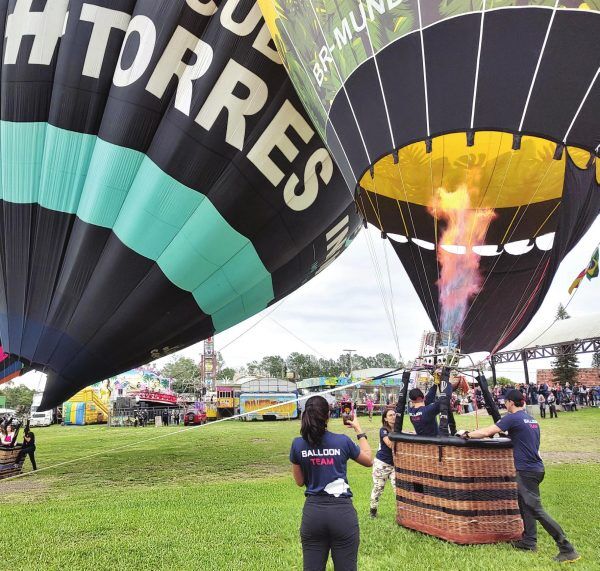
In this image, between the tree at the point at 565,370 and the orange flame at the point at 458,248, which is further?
the tree at the point at 565,370

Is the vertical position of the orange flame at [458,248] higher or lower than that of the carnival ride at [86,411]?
higher

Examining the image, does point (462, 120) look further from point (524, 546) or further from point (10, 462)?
point (10, 462)

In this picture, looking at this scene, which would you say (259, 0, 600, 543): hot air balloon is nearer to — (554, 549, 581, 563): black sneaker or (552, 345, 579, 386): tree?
(554, 549, 581, 563): black sneaker

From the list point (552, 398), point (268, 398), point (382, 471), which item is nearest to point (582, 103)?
point (382, 471)

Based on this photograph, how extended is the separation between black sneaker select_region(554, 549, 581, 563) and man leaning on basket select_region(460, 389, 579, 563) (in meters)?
0.05

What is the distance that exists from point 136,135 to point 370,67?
3568 mm

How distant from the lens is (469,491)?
4195mm

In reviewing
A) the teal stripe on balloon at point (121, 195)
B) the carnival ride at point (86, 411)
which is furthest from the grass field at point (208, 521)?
the carnival ride at point (86, 411)

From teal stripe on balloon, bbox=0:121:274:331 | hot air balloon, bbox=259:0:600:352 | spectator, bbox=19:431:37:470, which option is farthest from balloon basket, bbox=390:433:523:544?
spectator, bbox=19:431:37:470

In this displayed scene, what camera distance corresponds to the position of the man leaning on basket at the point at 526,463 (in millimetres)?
4156

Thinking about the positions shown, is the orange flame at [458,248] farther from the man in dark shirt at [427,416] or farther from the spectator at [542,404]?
the spectator at [542,404]

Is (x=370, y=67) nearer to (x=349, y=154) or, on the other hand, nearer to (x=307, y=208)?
(x=349, y=154)

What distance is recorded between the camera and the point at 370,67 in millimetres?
5016

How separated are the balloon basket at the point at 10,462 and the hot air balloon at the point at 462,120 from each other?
7664mm
